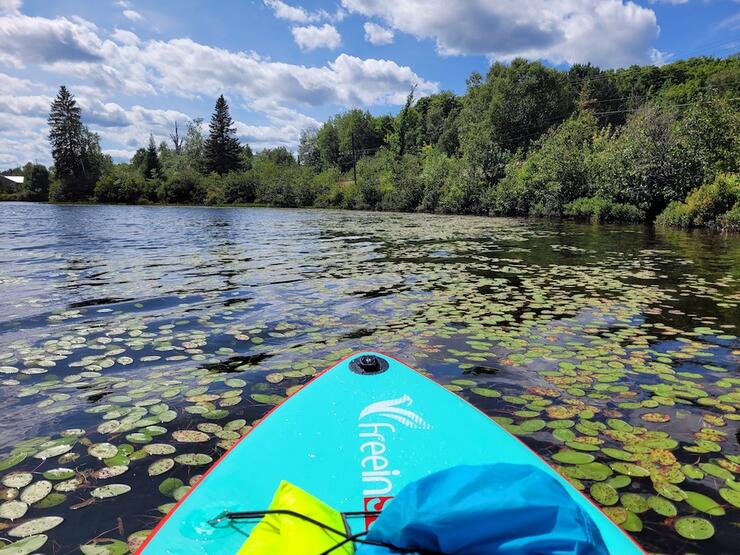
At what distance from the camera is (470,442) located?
237 centimetres

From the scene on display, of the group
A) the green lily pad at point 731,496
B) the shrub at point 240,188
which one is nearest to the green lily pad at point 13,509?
the green lily pad at point 731,496

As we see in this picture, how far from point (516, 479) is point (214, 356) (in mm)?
3753

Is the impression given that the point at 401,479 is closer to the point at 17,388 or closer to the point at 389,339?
the point at 389,339

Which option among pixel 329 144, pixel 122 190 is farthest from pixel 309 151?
pixel 122 190

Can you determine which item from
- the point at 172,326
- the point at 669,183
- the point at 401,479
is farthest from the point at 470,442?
the point at 669,183

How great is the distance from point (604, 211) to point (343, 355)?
82.2 ft

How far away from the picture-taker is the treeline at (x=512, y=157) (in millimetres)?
21875

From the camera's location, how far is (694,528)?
6.95 feet

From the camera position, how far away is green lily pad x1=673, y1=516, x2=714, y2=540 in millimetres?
2072

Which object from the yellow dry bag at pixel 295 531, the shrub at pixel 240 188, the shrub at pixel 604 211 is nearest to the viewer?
the yellow dry bag at pixel 295 531

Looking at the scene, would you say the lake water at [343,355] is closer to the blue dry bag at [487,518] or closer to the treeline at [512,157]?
the blue dry bag at [487,518]

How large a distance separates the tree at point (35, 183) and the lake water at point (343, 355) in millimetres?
66496

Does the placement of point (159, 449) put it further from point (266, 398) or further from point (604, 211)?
point (604, 211)

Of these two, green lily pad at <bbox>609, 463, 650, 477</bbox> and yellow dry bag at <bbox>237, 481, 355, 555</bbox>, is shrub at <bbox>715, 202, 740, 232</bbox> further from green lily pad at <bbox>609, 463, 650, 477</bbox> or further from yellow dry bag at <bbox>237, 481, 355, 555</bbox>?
yellow dry bag at <bbox>237, 481, 355, 555</bbox>
